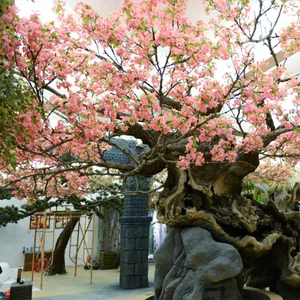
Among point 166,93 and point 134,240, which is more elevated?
point 166,93

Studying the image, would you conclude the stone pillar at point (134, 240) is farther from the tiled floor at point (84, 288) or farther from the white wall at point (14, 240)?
the white wall at point (14, 240)

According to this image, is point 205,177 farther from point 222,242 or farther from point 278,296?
point 278,296

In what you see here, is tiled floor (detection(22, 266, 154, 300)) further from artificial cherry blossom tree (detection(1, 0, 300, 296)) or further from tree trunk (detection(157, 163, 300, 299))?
artificial cherry blossom tree (detection(1, 0, 300, 296))

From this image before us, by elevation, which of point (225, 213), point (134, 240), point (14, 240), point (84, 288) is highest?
point (225, 213)

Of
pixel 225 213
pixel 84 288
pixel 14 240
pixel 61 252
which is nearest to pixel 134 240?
pixel 84 288

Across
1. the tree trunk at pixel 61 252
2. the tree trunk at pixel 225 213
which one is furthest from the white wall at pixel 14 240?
the tree trunk at pixel 225 213

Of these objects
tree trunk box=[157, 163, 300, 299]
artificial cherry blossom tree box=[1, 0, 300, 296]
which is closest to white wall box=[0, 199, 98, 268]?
artificial cherry blossom tree box=[1, 0, 300, 296]

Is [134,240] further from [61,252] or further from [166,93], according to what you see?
[166,93]

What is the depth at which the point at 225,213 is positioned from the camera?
4.43 m

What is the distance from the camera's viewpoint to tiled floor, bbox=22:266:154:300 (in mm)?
6695

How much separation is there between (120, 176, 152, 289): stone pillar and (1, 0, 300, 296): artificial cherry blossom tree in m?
3.04

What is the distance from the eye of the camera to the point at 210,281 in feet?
12.6

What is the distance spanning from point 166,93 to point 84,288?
6.08m

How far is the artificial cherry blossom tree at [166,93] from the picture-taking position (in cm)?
264
